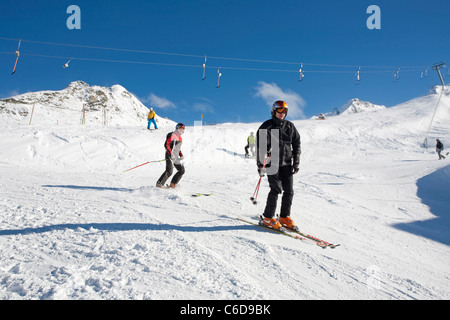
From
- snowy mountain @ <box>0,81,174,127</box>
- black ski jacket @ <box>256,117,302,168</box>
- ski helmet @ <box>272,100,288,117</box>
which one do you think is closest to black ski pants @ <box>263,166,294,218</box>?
black ski jacket @ <box>256,117,302,168</box>

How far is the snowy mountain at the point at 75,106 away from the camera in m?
83.1

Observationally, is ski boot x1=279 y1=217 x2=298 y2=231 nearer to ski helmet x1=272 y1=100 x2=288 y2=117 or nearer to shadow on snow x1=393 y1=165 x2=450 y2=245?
ski helmet x1=272 y1=100 x2=288 y2=117

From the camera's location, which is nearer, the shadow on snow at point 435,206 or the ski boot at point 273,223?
the ski boot at point 273,223

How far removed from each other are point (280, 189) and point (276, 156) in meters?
0.58

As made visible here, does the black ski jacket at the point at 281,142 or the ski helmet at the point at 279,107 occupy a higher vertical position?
the ski helmet at the point at 279,107

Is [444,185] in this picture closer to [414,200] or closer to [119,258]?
[414,200]

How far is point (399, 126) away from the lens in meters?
27.6

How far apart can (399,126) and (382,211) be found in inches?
1058

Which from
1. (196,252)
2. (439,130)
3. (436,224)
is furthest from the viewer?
(439,130)

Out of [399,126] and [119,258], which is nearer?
[119,258]

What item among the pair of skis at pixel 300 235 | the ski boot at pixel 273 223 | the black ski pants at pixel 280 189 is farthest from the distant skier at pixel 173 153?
the ski boot at pixel 273 223

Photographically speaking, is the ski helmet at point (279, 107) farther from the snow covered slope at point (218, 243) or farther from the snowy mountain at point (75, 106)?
the snowy mountain at point (75, 106)
